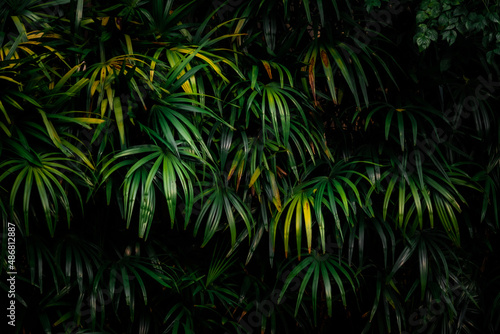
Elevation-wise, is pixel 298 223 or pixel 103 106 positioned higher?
pixel 103 106

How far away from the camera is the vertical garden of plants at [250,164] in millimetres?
1685

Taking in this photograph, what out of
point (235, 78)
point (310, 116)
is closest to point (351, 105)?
point (310, 116)

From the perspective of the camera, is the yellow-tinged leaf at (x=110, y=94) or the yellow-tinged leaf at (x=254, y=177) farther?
the yellow-tinged leaf at (x=254, y=177)

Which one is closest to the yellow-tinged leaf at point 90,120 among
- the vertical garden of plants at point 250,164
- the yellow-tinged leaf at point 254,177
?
the vertical garden of plants at point 250,164

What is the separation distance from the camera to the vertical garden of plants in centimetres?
168

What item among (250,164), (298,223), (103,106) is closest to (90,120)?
(103,106)

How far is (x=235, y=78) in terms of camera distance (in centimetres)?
194

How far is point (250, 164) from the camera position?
182cm

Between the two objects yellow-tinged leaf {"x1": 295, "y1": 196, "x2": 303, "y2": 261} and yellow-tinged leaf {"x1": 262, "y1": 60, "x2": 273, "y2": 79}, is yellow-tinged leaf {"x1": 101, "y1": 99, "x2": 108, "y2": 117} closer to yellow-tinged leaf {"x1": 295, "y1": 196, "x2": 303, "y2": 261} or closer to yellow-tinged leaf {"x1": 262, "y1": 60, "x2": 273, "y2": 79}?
yellow-tinged leaf {"x1": 262, "y1": 60, "x2": 273, "y2": 79}

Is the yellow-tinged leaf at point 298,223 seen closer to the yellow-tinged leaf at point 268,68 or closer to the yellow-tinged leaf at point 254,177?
the yellow-tinged leaf at point 254,177

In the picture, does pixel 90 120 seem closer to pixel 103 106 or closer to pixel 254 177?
pixel 103 106

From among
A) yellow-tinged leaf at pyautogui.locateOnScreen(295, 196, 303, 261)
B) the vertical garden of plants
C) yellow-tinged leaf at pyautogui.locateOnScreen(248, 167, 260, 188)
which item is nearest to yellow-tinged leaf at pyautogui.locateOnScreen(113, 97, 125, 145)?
the vertical garden of plants

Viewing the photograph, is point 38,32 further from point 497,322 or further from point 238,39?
point 497,322

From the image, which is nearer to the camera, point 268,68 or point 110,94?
point 110,94
